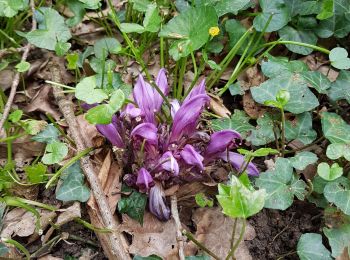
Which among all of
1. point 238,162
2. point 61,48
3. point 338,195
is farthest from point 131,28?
point 338,195

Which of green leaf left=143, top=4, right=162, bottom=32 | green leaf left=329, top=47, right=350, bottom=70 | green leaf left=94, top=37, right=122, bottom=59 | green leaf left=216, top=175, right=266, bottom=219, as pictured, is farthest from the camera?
green leaf left=94, top=37, right=122, bottom=59

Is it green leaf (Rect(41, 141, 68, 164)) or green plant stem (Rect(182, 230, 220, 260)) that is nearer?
green plant stem (Rect(182, 230, 220, 260))

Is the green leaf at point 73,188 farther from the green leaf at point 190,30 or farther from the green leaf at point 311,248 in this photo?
the green leaf at point 311,248

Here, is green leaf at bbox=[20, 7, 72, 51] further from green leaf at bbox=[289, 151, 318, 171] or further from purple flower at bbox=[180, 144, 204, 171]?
green leaf at bbox=[289, 151, 318, 171]

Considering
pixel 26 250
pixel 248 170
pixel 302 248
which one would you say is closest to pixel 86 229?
pixel 26 250

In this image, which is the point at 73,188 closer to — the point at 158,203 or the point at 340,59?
the point at 158,203

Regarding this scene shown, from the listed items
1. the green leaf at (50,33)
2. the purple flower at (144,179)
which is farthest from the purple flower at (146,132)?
the green leaf at (50,33)

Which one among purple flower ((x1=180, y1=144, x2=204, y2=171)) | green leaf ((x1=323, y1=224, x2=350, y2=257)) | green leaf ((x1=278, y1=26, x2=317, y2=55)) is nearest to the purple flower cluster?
purple flower ((x1=180, y1=144, x2=204, y2=171))
